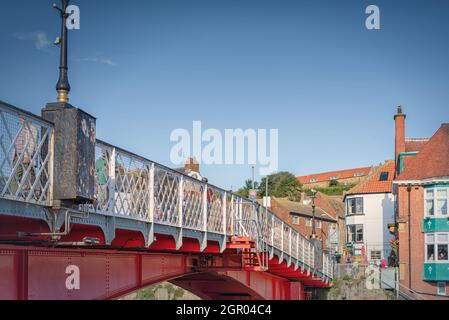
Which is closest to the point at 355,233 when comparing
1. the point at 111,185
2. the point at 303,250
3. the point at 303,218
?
the point at 303,218

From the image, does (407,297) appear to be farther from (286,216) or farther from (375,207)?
(286,216)

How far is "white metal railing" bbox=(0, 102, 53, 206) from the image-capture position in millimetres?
10258

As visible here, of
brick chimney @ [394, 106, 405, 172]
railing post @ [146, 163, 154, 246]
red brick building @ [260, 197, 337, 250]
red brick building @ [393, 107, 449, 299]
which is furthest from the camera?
red brick building @ [260, 197, 337, 250]

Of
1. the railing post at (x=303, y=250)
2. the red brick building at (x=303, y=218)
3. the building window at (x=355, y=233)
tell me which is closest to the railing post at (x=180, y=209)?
the railing post at (x=303, y=250)

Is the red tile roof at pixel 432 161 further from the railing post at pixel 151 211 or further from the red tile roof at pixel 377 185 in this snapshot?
the railing post at pixel 151 211

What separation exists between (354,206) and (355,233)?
2543mm

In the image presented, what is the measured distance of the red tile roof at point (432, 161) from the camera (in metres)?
42.8

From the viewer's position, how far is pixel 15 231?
1116 centimetres

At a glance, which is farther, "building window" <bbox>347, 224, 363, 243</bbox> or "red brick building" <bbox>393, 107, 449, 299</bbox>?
"building window" <bbox>347, 224, 363, 243</bbox>

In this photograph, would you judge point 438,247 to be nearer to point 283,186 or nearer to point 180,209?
point 180,209

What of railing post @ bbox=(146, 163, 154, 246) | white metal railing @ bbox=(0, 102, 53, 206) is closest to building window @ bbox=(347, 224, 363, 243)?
railing post @ bbox=(146, 163, 154, 246)

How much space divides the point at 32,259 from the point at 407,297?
31341mm

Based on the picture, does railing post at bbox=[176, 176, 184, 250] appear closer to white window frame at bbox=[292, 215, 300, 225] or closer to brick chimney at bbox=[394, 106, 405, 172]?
brick chimney at bbox=[394, 106, 405, 172]

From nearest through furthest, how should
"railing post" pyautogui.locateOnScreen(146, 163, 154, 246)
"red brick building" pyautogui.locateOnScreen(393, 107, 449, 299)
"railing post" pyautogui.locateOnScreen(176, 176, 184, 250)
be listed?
"railing post" pyautogui.locateOnScreen(146, 163, 154, 246) → "railing post" pyautogui.locateOnScreen(176, 176, 184, 250) → "red brick building" pyautogui.locateOnScreen(393, 107, 449, 299)
